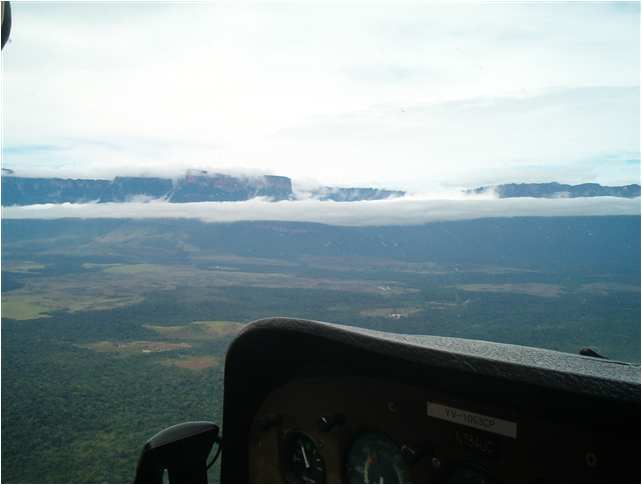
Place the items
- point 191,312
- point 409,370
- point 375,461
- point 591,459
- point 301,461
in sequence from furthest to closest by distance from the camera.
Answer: point 191,312 < point 301,461 < point 375,461 < point 409,370 < point 591,459

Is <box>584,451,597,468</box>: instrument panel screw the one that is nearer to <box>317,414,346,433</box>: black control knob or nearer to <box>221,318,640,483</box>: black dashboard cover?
<box>221,318,640,483</box>: black dashboard cover

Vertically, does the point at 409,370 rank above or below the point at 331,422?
above

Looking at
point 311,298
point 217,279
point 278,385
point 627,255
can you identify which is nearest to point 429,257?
point 627,255

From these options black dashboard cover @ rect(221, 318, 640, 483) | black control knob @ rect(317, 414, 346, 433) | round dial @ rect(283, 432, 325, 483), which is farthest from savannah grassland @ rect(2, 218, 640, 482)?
round dial @ rect(283, 432, 325, 483)

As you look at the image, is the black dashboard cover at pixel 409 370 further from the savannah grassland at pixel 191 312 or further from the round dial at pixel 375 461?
the savannah grassland at pixel 191 312

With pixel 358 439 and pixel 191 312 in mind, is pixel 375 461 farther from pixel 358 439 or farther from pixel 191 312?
pixel 191 312

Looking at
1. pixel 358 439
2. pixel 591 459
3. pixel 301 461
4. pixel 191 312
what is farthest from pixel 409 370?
pixel 191 312

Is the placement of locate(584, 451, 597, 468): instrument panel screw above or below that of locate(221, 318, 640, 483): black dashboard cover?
below

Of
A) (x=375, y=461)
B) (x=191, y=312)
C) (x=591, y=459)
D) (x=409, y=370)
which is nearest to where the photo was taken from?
(x=591, y=459)
